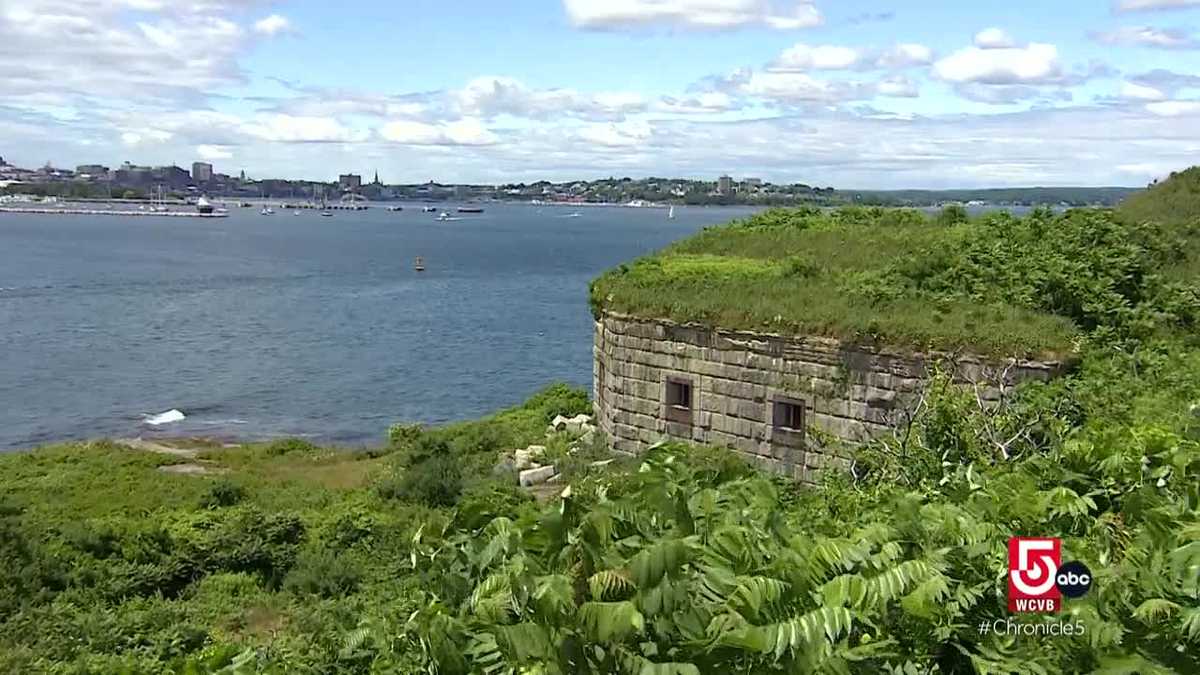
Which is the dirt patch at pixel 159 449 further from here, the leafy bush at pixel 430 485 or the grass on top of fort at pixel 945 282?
the grass on top of fort at pixel 945 282

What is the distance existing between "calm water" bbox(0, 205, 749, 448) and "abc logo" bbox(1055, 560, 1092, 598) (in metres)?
31.8

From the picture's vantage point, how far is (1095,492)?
18.6 feet

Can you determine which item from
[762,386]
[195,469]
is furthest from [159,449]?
[762,386]

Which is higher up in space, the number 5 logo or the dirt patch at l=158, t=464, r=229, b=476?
the number 5 logo

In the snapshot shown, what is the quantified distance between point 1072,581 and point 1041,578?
0.36 ft

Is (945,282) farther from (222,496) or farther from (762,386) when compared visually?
(222,496)

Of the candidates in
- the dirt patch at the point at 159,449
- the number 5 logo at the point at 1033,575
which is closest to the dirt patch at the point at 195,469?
the dirt patch at the point at 159,449

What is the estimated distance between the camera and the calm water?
38.2 m

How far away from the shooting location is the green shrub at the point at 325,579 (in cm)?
1457

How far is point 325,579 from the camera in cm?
1474

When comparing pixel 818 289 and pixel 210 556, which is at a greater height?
pixel 818 289

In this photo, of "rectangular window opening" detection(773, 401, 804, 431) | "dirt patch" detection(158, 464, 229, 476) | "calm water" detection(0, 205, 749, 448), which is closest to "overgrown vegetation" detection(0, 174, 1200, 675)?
"dirt patch" detection(158, 464, 229, 476)

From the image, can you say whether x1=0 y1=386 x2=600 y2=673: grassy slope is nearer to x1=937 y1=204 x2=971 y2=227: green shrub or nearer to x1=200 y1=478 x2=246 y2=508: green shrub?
x1=200 y1=478 x2=246 y2=508: green shrub

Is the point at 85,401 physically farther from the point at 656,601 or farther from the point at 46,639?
the point at 656,601
